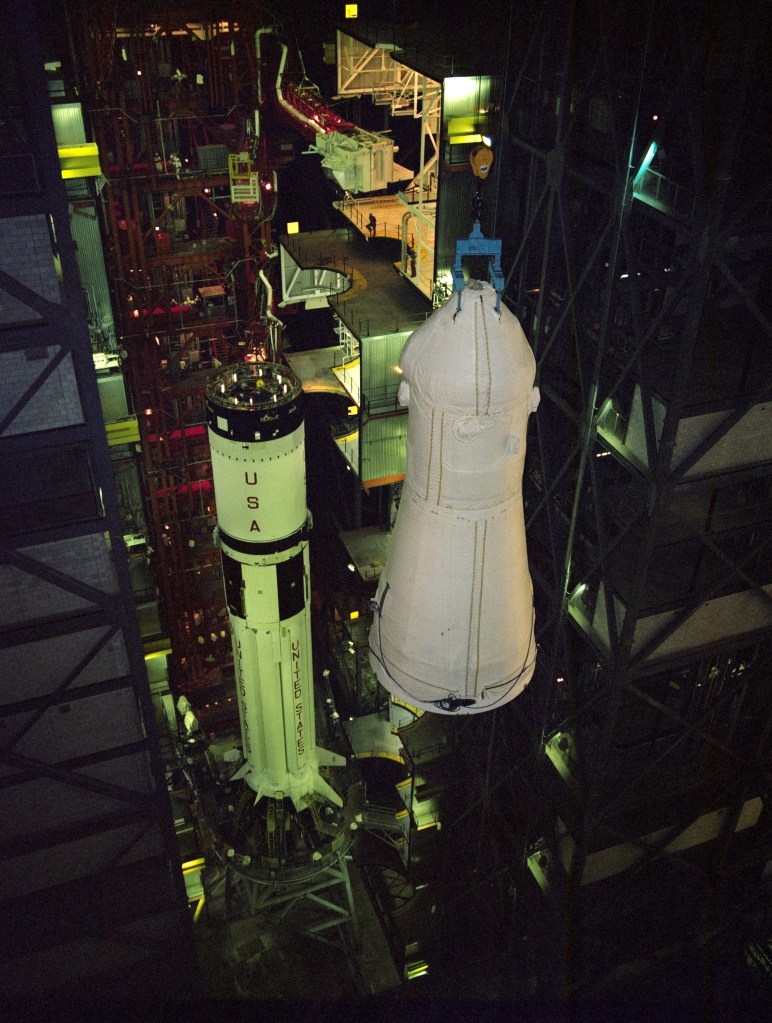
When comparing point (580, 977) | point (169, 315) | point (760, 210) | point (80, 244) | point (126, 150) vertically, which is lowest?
point (580, 977)

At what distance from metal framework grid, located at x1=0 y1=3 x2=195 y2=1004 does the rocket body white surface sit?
94.7 inches

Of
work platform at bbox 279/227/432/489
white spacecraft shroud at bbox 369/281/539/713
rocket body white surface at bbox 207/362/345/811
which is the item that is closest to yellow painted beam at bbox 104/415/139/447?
work platform at bbox 279/227/432/489

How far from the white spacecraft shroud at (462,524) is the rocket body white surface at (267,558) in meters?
2.77

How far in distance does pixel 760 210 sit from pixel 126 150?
16.7 metres

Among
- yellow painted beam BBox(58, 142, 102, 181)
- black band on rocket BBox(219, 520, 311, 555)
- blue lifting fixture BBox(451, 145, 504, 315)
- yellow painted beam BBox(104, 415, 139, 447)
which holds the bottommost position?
yellow painted beam BBox(104, 415, 139, 447)

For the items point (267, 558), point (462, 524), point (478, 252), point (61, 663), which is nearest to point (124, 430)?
point (61, 663)

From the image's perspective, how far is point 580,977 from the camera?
88.9 ft

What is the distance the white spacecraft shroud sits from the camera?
15.0m

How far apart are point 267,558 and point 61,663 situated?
4.80m

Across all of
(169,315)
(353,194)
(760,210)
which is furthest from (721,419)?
(353,194)

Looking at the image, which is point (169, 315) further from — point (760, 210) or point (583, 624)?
point (760, 210)

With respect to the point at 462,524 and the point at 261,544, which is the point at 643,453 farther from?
the point at 261,544

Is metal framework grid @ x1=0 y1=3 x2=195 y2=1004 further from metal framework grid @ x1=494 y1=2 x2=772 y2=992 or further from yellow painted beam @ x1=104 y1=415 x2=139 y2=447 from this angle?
yellow painted beam @ x1=104 y1=415 x2=139 y2=447

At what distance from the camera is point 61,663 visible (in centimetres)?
2036
